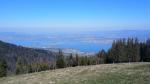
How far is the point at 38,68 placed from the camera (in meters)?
90.6

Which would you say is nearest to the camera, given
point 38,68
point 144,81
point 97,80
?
point 144,81

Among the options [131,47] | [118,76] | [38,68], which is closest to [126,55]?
[131,47]

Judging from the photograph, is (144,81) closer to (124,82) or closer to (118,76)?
(124,82)

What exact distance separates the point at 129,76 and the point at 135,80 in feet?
7.54

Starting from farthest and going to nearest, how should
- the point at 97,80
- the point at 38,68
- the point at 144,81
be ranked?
the point at 38,68 < the point at 97,80 < the point at 144,81

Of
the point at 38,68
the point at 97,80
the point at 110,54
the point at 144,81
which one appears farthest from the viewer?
the point at 110,54

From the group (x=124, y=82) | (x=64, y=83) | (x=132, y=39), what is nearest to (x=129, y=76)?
(x=124, y=82)

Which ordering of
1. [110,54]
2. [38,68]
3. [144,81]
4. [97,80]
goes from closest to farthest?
[144,81] → [97,80] → [38,68] → [110,54]

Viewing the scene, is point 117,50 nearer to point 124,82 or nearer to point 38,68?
point 38,68

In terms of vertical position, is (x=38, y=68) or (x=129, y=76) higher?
(x=129, y=76)

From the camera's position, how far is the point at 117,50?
316 feet

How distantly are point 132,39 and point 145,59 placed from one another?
35.0ft

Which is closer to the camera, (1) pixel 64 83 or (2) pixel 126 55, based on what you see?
(1) pixel 64 83

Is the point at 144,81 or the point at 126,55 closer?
the point at 144,81
